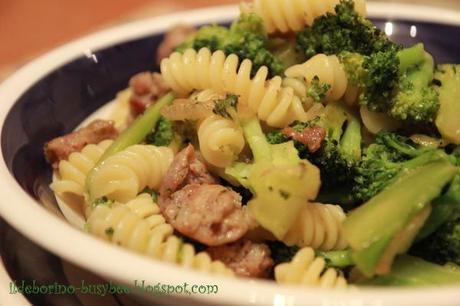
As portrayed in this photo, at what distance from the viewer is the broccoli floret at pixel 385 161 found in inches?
57.9

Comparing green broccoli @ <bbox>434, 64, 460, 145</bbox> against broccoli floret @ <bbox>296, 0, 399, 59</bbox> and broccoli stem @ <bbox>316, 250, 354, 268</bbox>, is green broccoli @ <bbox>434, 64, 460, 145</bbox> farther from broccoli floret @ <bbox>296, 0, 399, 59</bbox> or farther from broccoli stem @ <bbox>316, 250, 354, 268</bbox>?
broccoli stem @ <bbox>316, 250, 354, 268</bbox>

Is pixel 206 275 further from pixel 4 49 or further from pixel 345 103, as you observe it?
pixel 4 49

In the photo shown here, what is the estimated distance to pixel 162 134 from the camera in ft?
5.98

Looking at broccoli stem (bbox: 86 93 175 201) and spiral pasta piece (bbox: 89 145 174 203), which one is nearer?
spiral pasta piece (bbox: 89 145 174 203)

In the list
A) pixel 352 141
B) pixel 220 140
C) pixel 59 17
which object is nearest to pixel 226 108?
pixel 220 140

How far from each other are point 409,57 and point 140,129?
Answer: 2.72 feet

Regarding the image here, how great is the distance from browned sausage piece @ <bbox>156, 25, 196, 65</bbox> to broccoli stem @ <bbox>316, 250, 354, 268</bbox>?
118 centimetres

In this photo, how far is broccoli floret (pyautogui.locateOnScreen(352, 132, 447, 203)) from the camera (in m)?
1.47

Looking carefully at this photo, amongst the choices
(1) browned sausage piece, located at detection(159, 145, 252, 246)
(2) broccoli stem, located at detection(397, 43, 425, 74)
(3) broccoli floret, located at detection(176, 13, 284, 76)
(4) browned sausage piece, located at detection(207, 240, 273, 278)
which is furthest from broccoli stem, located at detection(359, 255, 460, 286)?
(3) broccoli floret, located at detection(176, 13, 284, 76)

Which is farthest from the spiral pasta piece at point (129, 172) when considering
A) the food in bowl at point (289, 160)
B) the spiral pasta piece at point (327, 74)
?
the spiral pasta piece at point (327, 74)

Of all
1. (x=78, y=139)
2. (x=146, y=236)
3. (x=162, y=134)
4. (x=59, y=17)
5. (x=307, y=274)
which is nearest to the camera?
(x=307, y=274)

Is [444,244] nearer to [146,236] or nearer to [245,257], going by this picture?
[245,257]

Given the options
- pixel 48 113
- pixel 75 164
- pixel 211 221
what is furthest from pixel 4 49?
pixel 211 221

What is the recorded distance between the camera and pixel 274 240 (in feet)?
4.79
